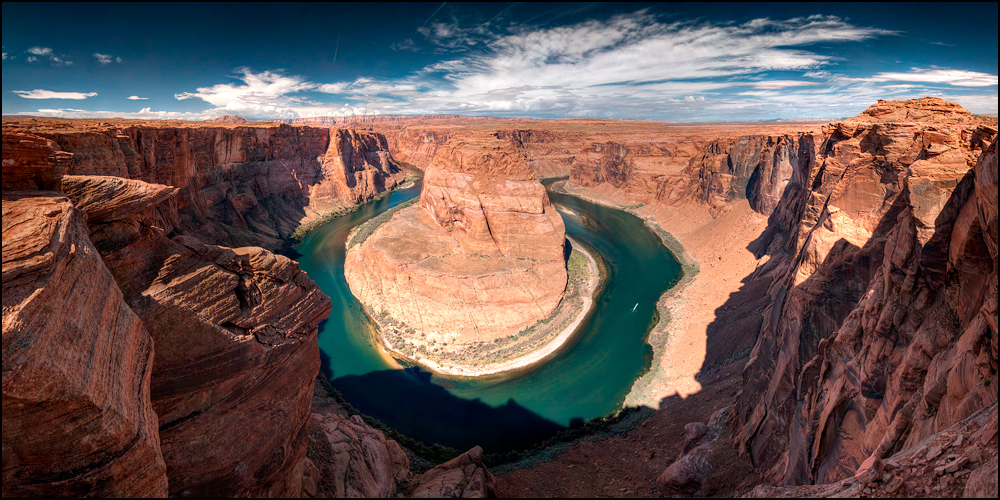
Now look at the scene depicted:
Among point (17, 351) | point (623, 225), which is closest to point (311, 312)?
point (17, 351)

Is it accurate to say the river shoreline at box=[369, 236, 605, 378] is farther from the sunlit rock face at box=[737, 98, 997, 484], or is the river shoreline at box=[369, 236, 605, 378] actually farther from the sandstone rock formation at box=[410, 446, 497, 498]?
the sunlit rock face at box=[737, 98, 997, 484]

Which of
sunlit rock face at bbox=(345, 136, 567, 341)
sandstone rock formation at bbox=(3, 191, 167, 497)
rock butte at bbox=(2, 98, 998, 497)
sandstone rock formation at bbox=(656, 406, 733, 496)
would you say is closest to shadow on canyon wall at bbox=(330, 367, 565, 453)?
rock butte at bbox=(2, 98, 998, 497)

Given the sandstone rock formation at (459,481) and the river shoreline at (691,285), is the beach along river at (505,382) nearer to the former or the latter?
the river shoreline at (691,285)

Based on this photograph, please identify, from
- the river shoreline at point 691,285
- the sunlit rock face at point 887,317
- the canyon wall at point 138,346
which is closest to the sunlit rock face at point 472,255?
the river shoreline at point 691,285

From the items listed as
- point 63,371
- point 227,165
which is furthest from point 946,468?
point 227,165

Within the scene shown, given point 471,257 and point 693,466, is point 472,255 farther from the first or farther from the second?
point 693,466
